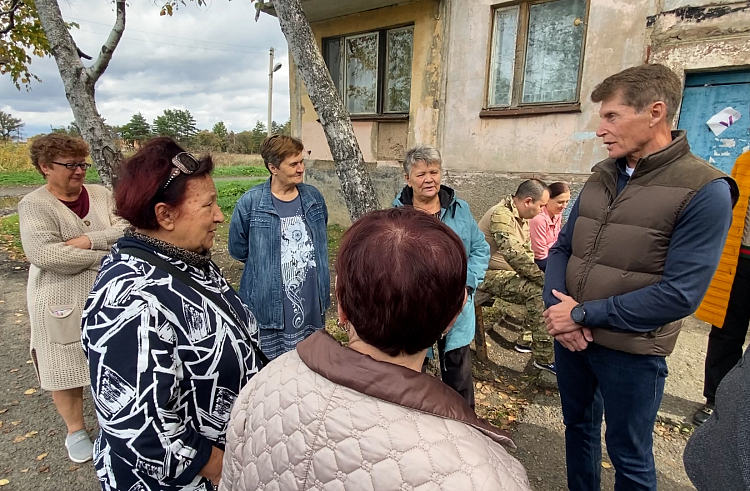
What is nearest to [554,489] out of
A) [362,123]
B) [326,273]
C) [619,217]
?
[619,217]

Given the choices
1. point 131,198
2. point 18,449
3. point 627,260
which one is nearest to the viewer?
point 131,198

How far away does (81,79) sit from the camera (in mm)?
3766

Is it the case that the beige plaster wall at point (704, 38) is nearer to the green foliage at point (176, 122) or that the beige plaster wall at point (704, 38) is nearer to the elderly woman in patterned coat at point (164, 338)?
the elderly woman in patterned coat at point (164, 338)

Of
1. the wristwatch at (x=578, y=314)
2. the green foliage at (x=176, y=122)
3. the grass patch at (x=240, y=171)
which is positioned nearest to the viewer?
the wristwatch at (x=578, y=314)

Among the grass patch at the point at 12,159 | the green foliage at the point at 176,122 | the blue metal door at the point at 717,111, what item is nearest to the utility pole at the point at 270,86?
the grass patch at the point at 12,159

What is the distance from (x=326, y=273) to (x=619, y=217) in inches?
75.5

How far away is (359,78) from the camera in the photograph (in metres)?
8.52

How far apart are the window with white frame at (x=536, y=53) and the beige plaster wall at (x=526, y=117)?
7.7 inches

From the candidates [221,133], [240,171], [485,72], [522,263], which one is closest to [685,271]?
[522,263]

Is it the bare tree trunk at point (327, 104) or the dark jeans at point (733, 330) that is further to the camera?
the bare tree trunk at point (327, 104)

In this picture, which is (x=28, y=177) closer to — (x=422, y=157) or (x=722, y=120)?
(x=422, y=157)

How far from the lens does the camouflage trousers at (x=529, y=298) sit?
3.55m

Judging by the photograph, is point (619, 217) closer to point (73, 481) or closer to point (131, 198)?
point (131, 198)

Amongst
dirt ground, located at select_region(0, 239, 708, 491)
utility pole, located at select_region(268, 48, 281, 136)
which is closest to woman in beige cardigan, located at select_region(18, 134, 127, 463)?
dirt ground, located at select_region(0, 239, 708, 491)
